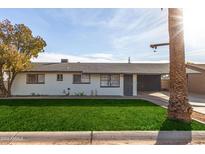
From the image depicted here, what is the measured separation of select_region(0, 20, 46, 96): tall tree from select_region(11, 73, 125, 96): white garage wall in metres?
1.29

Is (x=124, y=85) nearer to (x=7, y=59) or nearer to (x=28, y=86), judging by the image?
(x=28, y=86)

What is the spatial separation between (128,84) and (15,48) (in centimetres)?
1153

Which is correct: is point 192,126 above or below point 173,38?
below

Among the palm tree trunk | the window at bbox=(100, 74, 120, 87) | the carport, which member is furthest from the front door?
the palm tree trunk

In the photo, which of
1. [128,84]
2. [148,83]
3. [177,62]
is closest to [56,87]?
[128,84]

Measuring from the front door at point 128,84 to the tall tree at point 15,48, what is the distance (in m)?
8.94

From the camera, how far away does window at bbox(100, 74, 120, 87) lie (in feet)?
79.7

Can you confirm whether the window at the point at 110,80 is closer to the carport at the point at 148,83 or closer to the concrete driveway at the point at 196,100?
the concrete driveway at the point at 196,100

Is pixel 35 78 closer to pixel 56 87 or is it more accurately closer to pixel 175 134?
pixel 56 87

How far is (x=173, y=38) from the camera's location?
1067 centimetres

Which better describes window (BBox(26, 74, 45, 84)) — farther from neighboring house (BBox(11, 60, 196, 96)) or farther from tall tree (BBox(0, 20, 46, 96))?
tall tree (BBox(0, 20, 46, 96))

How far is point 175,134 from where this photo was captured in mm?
8445
